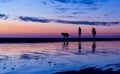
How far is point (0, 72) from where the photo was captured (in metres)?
16.5

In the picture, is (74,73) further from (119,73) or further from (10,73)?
(10,73)

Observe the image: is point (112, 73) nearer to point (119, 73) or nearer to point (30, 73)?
point (119, 73)

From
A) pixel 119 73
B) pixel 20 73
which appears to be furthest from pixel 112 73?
pixel 20 73

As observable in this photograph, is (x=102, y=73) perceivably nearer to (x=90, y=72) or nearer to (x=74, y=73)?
(x=90, y=72)

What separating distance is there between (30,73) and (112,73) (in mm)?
5148

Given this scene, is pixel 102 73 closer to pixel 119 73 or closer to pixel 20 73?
pixel 119 73

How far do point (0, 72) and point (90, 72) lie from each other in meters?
5.74

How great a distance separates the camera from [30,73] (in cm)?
1630

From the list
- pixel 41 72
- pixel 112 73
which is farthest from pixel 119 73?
pixel 41 72

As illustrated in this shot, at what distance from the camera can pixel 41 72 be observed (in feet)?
55.0

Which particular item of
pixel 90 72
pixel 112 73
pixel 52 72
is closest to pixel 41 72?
pixel 52 72

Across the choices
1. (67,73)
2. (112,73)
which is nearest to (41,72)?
(67,73)

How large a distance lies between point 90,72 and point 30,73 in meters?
3.80

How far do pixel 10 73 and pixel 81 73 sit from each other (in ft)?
14.6
